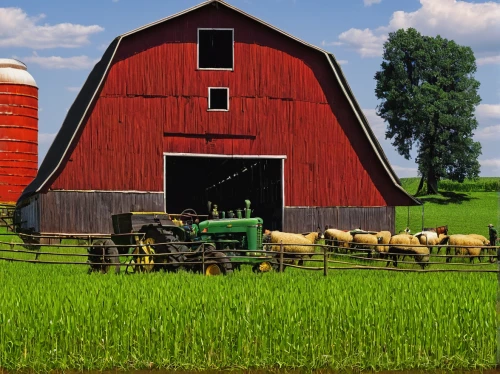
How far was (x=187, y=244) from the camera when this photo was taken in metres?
21.1

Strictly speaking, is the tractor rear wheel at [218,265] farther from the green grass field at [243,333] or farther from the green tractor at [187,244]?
the green grass field at [243,333]

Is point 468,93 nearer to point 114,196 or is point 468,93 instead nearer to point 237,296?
point 114,196

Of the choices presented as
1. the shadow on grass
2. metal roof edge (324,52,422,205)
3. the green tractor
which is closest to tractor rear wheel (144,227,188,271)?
the green tractor

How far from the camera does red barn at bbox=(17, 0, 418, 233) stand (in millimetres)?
34344

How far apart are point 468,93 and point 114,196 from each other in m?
54.3

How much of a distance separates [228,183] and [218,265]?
28.7 meters

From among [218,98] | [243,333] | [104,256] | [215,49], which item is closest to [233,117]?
[218,98]

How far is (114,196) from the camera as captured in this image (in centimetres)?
3438

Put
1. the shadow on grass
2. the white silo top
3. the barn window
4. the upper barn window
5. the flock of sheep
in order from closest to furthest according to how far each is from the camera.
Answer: the flock of sheep < the barn window < the upper barn window < the white silo top < the shadow on grass

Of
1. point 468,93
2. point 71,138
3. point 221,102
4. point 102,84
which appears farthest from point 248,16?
point 468,93

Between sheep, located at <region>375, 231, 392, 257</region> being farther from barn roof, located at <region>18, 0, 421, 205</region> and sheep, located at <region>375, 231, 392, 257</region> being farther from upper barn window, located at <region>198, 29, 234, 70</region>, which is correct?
upper barn window, located at <region>198, 29, 234, 70</region>

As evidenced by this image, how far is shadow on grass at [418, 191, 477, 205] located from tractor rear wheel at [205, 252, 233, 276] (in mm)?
57137

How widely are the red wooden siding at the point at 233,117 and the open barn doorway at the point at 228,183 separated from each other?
1114 mm

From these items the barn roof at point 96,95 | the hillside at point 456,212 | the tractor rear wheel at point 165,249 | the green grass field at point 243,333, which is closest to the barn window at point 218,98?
the barn roof at point 96,95
